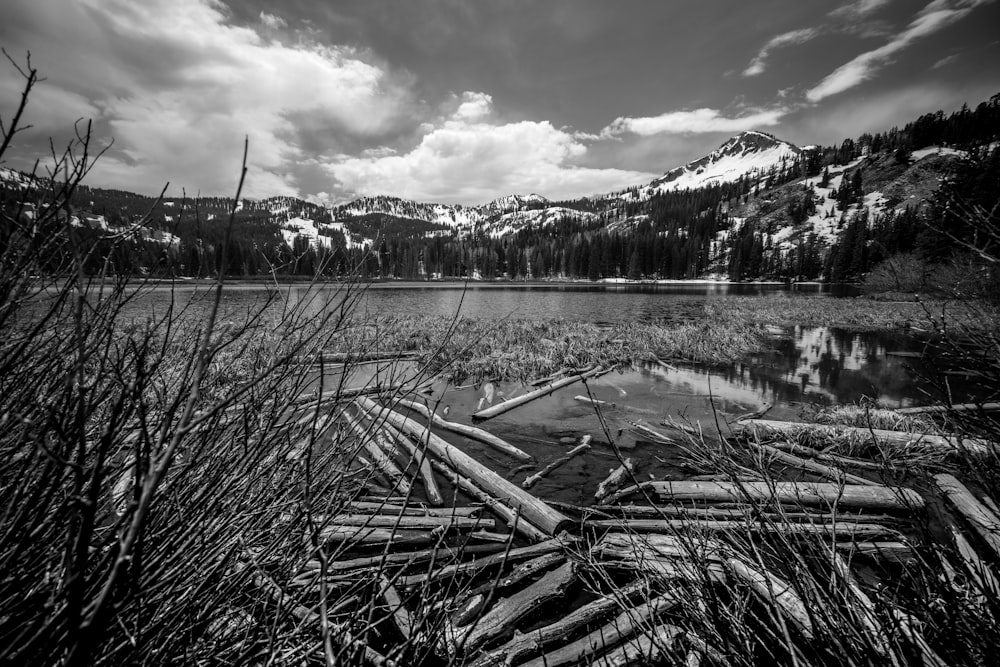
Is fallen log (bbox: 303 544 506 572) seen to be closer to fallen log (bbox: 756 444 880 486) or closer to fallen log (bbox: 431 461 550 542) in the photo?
fallen log (bbox: 431 461 550 542)

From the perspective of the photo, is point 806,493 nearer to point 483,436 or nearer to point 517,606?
point 517,606

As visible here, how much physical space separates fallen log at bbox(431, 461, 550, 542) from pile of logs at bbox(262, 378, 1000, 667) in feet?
→ 0.09

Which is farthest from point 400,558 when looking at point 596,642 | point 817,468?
point 817,468

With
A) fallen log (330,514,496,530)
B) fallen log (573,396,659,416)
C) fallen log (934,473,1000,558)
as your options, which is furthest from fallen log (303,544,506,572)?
fallen log (573,396,659,416)

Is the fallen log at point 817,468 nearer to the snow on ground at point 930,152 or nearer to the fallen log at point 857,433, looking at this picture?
the fallen log at point 857,433

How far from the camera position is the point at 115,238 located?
2125mm

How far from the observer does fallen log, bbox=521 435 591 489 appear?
592 cm

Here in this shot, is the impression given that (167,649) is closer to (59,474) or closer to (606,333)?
(59,474)

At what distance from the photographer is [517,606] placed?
3.45m

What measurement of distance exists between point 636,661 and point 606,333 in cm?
1542

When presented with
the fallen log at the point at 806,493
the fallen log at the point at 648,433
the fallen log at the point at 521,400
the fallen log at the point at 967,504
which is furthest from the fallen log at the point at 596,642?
the fallen log at the point at 521,400

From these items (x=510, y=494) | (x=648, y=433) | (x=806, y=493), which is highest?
(x=806, y=493)

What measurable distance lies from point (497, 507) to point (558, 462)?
72.3 inches

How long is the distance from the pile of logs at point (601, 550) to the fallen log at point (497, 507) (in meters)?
0.03
